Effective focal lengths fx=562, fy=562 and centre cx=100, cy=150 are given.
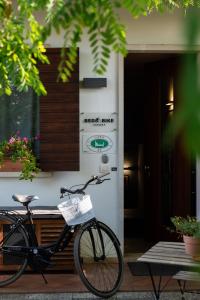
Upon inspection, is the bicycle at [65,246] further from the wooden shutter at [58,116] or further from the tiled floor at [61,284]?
the wooden shutter at [58,116]

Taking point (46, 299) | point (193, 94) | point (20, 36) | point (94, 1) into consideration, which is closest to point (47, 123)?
point (46, 299)

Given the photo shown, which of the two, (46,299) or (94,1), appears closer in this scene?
(94,1)

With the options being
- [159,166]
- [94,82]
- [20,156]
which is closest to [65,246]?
[20,156]

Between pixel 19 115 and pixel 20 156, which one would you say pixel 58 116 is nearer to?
pixel 19 115

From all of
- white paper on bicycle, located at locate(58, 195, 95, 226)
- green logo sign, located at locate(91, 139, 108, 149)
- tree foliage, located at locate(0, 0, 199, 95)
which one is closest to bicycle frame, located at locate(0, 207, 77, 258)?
white paper on bicycle, located at locate(58, 195, 95, 226)

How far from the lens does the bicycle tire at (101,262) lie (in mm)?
5074

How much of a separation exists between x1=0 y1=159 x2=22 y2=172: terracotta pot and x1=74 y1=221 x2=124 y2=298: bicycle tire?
1242mm

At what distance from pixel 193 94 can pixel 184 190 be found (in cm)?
697

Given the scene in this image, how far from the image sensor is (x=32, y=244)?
5.43m

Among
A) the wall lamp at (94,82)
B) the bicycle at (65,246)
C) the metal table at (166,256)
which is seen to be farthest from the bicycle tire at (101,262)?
the wall lamp at (94,82)

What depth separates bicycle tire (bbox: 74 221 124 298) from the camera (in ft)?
Answer: 16.6

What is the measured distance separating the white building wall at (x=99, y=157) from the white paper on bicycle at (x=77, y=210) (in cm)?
146

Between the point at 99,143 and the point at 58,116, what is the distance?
598mm

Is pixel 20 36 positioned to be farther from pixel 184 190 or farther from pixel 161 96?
pixel 161 96
